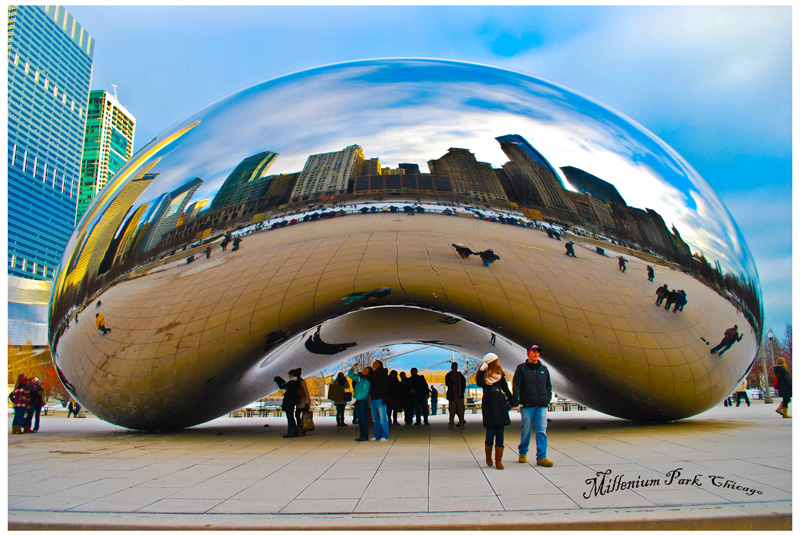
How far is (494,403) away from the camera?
5.57m

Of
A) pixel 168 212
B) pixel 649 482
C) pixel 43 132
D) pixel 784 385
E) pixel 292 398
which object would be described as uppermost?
pixel 43 132

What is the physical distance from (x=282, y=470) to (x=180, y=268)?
3.27 m

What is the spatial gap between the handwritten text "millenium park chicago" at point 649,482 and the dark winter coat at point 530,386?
1124mm

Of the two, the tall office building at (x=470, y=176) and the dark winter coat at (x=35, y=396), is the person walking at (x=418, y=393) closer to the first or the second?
the tall office building at (x=470, y=176)

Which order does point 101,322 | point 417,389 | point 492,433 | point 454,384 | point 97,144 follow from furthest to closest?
1. point 97,144
2. point 417,389
3. point 454,384
4. point 101,322
5. point 492,433

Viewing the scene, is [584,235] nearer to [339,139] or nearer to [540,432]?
[540,432]

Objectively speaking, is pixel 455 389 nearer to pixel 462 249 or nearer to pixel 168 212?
pixel 462 249

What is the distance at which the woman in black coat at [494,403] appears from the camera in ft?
18.0

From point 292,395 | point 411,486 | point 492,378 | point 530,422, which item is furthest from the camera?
point 292,395

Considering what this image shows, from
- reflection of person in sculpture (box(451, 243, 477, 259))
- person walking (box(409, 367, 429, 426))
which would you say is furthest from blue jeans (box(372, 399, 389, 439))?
person walking (box(409, 367, 429, 426))

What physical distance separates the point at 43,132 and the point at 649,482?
640ft

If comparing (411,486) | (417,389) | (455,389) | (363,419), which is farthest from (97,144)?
(411,486)

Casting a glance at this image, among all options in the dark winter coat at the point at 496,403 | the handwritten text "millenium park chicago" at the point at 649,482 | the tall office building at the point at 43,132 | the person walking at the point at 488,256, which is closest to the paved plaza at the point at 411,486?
the handwritten text "millenium park chicago" at the point at 649,482

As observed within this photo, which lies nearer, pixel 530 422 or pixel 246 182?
pixel 530 422
